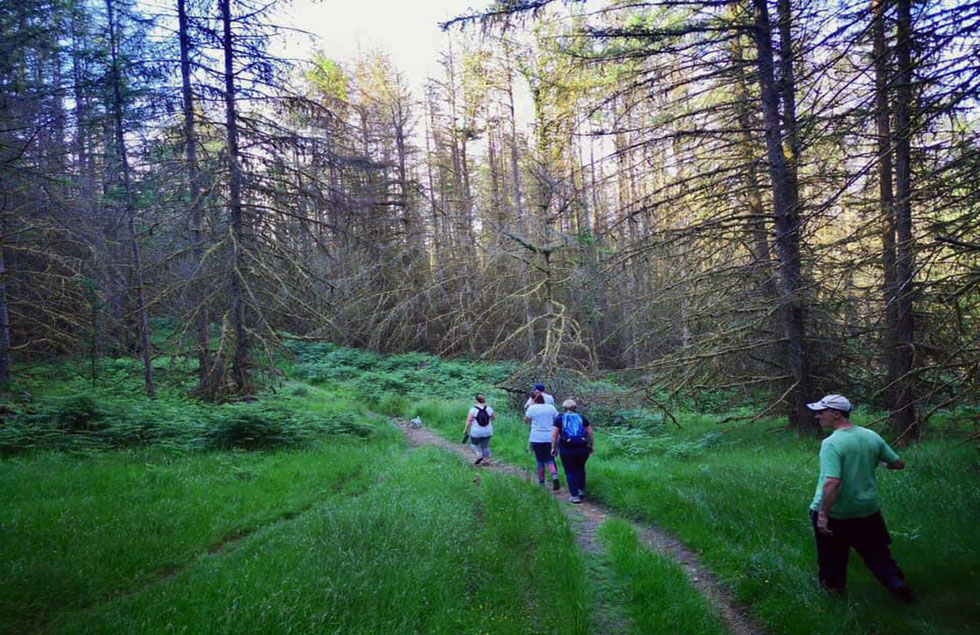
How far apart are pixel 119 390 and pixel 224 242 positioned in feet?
17.2

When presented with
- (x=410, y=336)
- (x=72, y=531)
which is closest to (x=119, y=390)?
(x=72, y=531)

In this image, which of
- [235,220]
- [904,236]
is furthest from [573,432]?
[235,220]

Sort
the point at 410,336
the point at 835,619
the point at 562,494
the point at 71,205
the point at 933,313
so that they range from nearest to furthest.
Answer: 1. the point at 835,619
2. the point at 933,313
3. the point at 562,494
4. the point at 71,205
5. the point at 410,336

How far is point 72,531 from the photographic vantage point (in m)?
5.42

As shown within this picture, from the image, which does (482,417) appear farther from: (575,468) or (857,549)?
(857,549)

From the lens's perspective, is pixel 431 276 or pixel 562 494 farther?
pixel 431 276

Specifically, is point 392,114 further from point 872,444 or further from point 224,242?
point 872,444

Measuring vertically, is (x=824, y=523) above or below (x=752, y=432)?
above

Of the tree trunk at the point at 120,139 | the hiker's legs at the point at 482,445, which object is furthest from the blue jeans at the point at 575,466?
the tree trunk at the point at 120,139

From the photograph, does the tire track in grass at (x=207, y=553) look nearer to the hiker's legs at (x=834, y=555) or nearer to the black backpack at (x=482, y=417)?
the black backpack at (x=482, y=417)

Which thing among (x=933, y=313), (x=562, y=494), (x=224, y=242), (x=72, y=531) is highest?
(x=224, y=242)

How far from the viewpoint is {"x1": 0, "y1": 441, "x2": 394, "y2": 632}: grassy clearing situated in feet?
14.7

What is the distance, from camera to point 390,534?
5.84 m

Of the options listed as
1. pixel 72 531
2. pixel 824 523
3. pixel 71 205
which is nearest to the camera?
pixel 824 523
